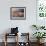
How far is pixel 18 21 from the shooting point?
295 inches

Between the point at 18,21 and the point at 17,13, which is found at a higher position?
the point at 17,13

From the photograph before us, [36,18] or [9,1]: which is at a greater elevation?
[9,1]

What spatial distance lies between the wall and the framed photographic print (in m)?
0.14

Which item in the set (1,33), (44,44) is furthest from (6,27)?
(44,44)

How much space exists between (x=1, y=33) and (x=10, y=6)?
4.25 ft

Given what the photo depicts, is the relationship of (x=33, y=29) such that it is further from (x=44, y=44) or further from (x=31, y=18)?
(x=44, y=44)

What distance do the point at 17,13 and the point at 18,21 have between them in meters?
0.37

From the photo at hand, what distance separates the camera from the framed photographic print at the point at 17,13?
24.4 feet

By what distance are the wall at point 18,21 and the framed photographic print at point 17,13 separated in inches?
5.3

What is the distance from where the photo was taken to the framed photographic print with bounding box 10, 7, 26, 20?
744 centimetres

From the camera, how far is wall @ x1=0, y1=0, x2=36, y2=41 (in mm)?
7418

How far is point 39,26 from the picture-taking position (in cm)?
747

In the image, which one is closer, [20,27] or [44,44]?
[44,44]

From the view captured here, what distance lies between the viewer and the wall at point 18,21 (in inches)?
292
